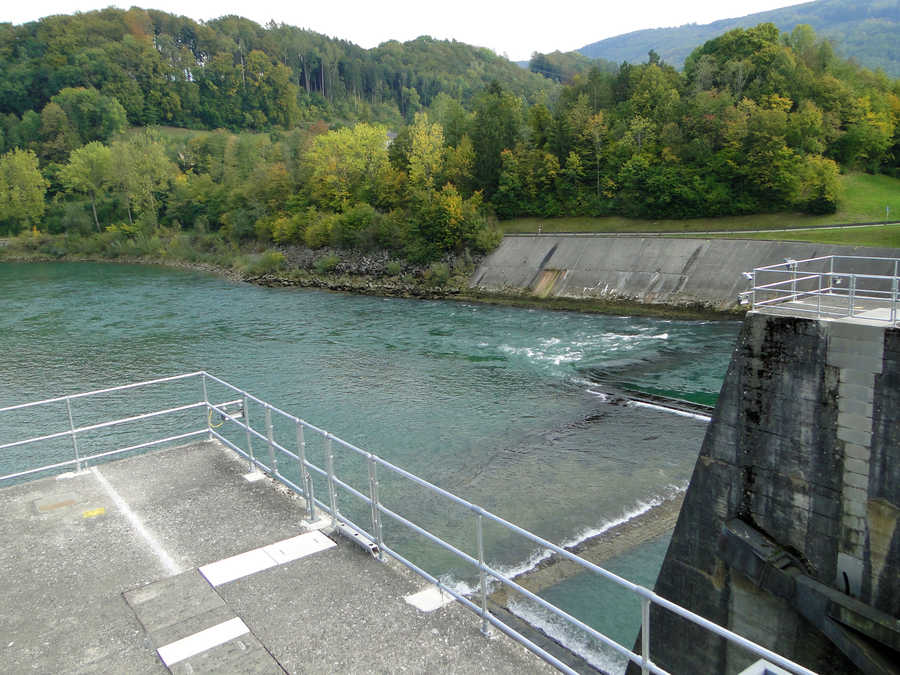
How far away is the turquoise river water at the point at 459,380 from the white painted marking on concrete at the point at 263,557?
687 centimetres

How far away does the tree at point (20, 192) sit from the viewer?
9769 cm

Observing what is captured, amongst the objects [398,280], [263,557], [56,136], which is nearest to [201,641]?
[263,557]

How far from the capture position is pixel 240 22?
199m

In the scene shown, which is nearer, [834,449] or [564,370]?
[834,449]

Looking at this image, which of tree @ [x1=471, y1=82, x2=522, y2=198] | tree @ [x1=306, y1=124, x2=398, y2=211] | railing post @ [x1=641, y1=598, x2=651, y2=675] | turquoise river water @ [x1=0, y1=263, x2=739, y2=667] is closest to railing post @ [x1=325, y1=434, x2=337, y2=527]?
railing post @ [x1=641, y1=598, x2=651, y2=675]

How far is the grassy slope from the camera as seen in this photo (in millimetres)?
40719

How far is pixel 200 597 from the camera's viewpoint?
22.2 feet

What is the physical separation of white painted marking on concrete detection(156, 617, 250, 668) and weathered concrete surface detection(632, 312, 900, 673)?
24.8 ft

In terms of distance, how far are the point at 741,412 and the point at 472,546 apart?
787cm

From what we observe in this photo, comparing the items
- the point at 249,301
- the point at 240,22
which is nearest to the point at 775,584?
the point at 249,301

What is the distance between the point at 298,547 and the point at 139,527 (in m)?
2.23

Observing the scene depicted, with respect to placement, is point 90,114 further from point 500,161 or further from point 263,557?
point 263,557

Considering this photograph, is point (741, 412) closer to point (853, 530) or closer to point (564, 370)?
point (853, 530)

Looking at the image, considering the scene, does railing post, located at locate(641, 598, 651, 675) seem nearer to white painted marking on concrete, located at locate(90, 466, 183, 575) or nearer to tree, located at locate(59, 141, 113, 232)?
white painted marking on concrete, located at locate(90, 466, 183, 575)
